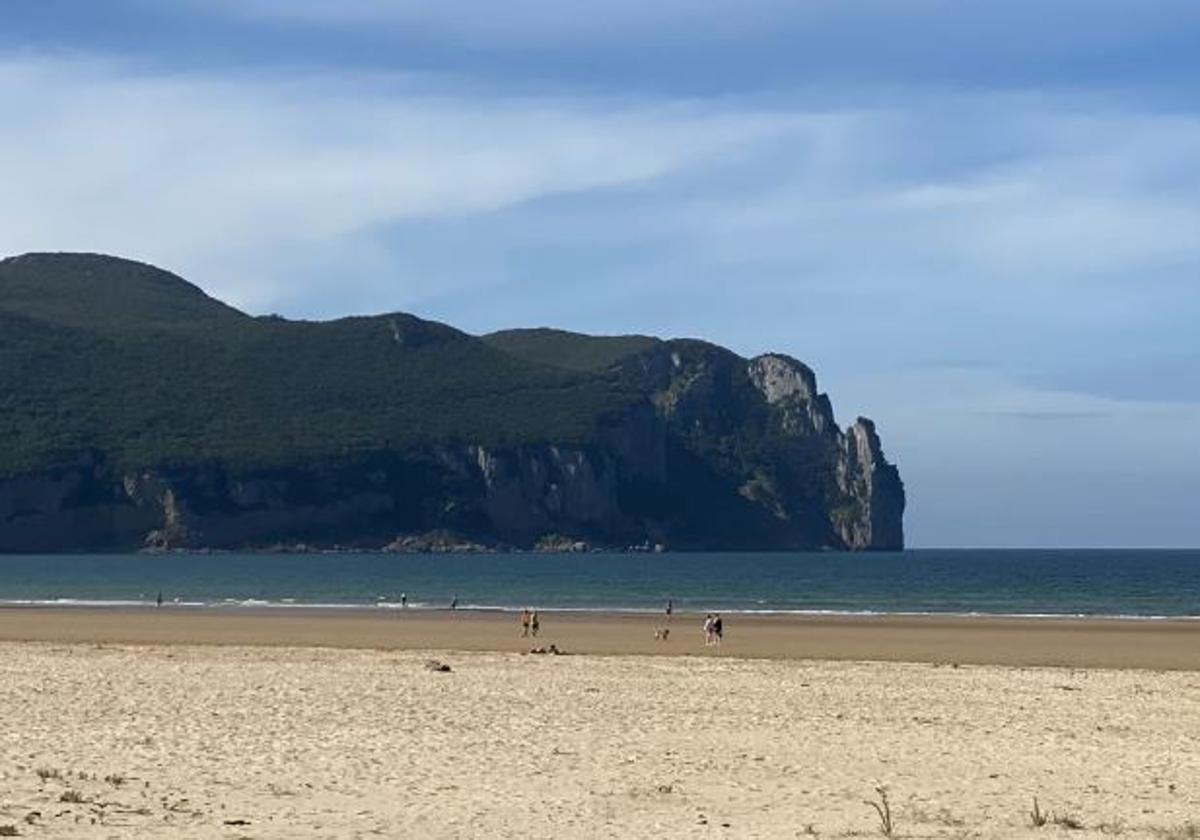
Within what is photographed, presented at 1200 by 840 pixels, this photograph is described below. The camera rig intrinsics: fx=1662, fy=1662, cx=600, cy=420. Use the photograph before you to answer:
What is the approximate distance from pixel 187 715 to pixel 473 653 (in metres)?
19.1

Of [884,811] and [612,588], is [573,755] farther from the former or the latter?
[612,588]

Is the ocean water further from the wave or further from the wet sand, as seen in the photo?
the wet sand

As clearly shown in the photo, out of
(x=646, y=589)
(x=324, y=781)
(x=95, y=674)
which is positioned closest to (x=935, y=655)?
(x=95, y=674)

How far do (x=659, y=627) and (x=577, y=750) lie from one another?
38.0 m

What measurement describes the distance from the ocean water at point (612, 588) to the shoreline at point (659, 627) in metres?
8.83

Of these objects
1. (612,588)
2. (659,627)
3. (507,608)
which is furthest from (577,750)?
(612,588)

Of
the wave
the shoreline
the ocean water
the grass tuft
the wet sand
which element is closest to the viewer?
the grass tuft

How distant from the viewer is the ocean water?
80062 millimetres

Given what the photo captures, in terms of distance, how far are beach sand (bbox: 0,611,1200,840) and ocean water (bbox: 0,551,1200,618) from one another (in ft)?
147

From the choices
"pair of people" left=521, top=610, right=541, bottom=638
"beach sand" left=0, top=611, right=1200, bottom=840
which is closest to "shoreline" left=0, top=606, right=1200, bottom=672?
"pair of people" left=521, top=610, right=541, bottom=638

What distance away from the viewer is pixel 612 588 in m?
102

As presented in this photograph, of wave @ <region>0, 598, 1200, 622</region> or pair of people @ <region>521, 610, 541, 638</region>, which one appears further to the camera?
wave @ <region>0, 598, 1200, 622</region>

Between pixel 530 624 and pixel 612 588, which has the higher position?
pixel 612 588

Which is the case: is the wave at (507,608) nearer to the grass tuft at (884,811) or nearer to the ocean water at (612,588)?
the ocean water at (612,588)
